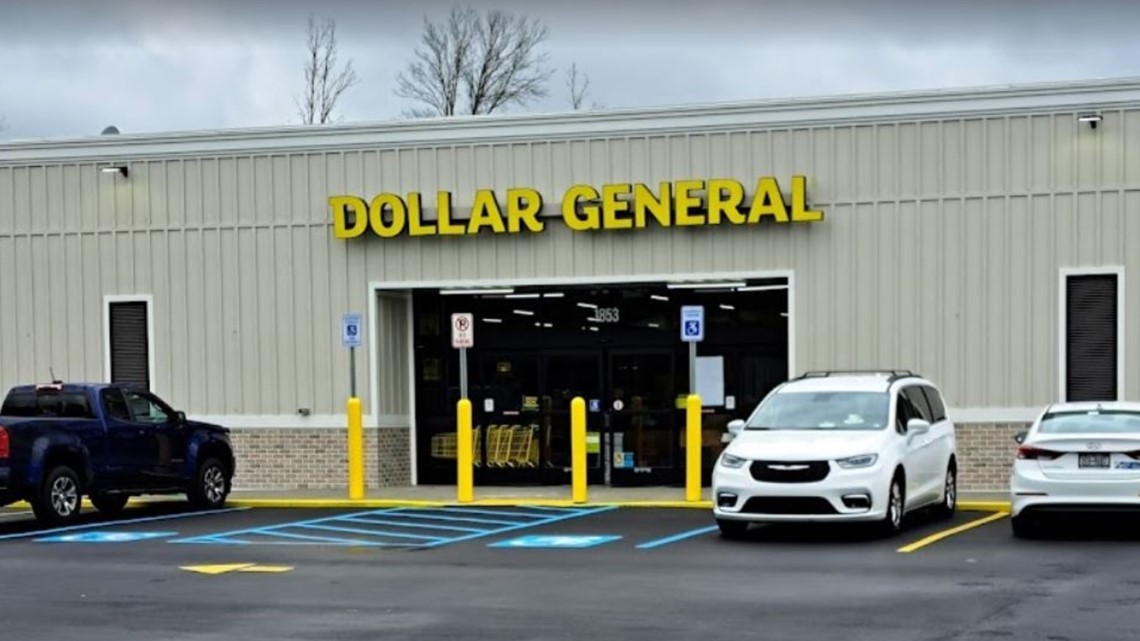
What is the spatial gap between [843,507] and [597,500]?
6.33 metres

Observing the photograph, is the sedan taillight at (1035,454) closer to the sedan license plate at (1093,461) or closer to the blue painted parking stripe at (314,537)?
the sedan license plate at (1093,461)

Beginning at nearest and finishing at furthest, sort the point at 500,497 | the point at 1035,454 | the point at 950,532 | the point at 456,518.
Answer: the point at 1035,454 → the point at 950,532 → the point at 456,518 → the point at 500,497

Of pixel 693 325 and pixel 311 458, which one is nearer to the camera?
pixel 693 325

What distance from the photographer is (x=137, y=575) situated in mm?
13391

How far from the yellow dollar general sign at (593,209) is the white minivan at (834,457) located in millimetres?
4824

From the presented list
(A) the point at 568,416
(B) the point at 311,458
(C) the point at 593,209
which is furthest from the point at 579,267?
(B) the point at 311,458

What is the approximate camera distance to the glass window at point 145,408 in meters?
19.9

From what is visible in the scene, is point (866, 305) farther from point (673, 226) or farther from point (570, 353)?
point (570, 353)

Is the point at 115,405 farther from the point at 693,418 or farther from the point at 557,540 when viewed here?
the point at 693,418

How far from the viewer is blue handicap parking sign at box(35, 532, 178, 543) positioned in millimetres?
16719

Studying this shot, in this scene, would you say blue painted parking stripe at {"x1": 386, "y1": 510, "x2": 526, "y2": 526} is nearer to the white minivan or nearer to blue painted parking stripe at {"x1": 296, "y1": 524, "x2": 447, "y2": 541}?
blue painted parking stripe at {"x1": 296, "y1": 524, "x2": 447, "y2": 541}

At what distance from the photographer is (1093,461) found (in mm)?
14430

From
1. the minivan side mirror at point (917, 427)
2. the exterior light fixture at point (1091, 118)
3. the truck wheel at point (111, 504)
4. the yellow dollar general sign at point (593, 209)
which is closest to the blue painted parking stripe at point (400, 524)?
the truck wheel at point (111, 504)

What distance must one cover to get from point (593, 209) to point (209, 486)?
21.9ft
